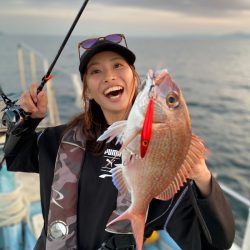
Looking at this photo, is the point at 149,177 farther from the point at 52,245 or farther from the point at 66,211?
the point at 52,245

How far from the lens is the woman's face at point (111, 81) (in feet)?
6.31

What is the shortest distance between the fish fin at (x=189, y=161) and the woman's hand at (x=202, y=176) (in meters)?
0.06

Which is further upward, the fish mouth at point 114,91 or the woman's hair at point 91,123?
the fish mouth at point 114,91

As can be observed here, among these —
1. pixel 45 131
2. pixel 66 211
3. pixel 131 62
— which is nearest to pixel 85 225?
pixel 66 211

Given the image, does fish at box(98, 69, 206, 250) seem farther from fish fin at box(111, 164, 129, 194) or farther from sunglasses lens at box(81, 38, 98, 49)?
sunglasses lens at box(81, 38, 98, 49)

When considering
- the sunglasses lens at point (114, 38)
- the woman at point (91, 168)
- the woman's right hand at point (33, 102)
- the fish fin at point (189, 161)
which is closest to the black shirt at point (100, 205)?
the woman at point (91, 168)

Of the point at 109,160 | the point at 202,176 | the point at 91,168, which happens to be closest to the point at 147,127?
the point at 202,176

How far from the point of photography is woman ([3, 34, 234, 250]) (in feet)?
6.28

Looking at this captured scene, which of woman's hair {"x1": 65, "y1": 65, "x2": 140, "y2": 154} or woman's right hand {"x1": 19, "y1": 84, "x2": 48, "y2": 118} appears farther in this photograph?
woman's hair {"x1": 65, "y1": 65, "x2": 140, "y2": 154}

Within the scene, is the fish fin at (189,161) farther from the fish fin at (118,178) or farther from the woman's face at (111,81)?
the woman's face at (111,81)

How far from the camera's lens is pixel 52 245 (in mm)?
2115

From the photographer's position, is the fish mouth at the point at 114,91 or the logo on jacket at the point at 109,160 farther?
the logo on jacket at the point at 109,160

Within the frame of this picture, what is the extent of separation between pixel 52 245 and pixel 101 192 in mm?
489

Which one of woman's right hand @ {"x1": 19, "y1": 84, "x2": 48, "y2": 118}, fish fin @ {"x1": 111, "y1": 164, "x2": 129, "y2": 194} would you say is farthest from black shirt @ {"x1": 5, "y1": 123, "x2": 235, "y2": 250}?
fish fin @ {"x1": 111, "y1": 164, "x2": 129, "y2": 194}
